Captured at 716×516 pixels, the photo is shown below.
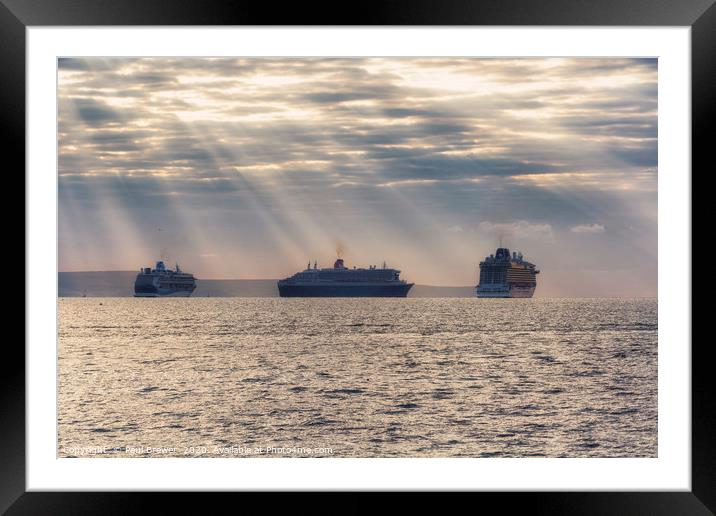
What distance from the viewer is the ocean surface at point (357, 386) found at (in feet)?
45.5

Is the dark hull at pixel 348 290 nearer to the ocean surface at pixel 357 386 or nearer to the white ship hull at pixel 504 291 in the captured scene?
the white ship hull at pixel 504 291

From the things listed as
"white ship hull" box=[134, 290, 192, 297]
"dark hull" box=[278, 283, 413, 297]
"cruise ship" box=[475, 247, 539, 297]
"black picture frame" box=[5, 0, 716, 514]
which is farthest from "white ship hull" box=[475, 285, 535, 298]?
"black picture frame" box=[5, 0, 716, 514]

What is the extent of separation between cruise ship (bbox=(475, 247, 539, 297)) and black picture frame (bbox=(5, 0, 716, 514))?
154ft

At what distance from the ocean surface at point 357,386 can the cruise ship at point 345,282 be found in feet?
28.2

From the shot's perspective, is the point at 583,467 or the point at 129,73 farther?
the point at 129,73

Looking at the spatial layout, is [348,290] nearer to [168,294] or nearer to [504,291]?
[504,291]

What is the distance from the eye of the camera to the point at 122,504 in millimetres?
2242

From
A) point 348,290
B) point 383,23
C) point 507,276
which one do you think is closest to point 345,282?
point 348,290

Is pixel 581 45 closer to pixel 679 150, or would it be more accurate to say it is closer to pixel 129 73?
pixel 679 150

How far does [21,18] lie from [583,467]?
219cm

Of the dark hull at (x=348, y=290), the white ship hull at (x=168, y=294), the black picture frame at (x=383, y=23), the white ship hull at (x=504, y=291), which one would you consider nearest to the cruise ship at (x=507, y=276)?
the white ship hull at (x=504, y=291)

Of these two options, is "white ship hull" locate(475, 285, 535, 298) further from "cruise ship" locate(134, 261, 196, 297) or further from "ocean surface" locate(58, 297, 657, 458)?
"cruise ship" locate(134, 261, 196, 297)

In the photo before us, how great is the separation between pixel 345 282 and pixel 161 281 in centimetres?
1199

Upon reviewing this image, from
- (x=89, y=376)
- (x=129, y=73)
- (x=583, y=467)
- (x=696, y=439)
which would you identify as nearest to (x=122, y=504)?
(x=583, y=467)
